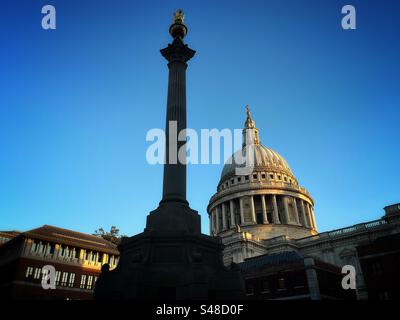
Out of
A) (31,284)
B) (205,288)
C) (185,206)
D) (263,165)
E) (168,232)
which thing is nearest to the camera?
(205,288)

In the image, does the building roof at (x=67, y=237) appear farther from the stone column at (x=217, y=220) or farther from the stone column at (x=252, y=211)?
the stone column at (x=217, y=220)

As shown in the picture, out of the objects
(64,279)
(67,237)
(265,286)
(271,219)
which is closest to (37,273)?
(64,279)

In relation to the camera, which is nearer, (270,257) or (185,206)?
(185,206)

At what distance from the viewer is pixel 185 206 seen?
21.0 metres

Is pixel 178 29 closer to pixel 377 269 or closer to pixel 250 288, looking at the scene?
pixel 250 288

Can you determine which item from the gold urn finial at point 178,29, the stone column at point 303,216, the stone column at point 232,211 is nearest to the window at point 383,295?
the gold urn finial at point 178,29

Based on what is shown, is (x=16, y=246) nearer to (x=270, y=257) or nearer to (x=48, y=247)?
(x=48, y=247)

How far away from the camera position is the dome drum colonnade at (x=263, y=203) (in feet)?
290

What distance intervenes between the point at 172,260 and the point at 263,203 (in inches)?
2983

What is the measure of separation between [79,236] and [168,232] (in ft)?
152

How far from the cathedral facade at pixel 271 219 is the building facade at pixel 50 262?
28.0m

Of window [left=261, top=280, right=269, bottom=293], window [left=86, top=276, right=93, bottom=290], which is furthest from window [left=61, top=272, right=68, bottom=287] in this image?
window [left=261, top=280, right=269, bottom=293]
